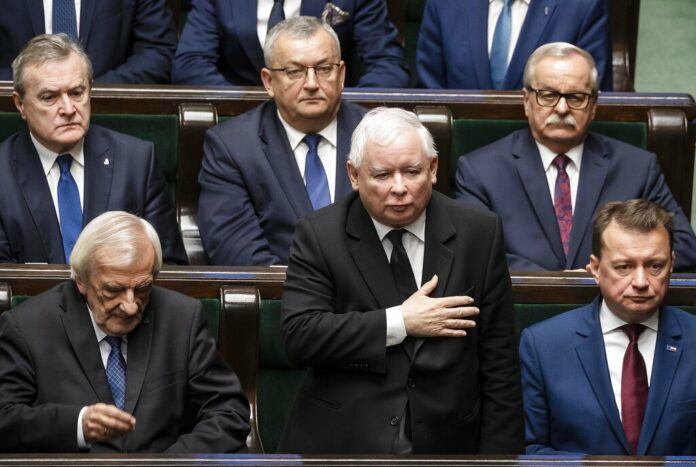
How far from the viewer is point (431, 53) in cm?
281

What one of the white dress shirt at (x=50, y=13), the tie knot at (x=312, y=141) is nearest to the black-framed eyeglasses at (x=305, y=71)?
the tie knot at (x=312, y=141)

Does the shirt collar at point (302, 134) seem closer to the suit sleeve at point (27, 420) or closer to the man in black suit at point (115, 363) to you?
the man in black suit at point (115, 363)

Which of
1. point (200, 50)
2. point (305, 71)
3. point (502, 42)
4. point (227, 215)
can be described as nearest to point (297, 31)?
point (305, 71)

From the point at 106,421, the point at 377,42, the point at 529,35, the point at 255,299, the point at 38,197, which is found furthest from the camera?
the point at 377,42

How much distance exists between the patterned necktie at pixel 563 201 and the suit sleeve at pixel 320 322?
737 mm

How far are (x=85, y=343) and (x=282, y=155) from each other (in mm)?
708

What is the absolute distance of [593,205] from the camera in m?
2.35

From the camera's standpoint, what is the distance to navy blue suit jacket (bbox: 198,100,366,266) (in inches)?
90.9

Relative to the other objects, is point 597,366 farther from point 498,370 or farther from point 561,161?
point 561,161

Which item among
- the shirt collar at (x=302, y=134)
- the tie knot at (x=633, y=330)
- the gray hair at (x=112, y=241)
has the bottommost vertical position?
the tie knot at (x=633, y=330)

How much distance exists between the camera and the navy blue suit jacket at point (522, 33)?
274 centimetres

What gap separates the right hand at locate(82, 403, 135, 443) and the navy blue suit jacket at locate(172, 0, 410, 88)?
1.21 m

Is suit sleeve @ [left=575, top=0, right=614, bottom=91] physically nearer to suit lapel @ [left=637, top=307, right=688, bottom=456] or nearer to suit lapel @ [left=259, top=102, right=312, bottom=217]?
suit lapel @ [left=259, top=102, right=312, bottom=217]

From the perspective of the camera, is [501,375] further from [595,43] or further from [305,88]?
[595,43]
